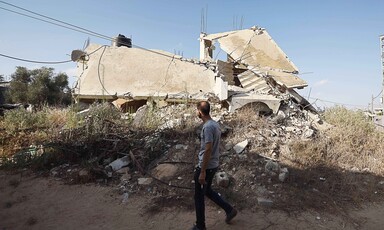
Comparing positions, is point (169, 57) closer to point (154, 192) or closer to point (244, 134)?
point (244, 134)

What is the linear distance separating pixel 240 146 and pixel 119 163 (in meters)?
2.56

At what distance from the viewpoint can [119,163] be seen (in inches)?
231

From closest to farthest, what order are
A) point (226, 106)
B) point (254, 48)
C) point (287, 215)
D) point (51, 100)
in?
1. point (287, 215)
2. point (226, 106)
3. point (254, 48)
4. point (51, 100)

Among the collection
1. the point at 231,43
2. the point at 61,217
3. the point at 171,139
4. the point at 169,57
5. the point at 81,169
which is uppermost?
the point at 231,43

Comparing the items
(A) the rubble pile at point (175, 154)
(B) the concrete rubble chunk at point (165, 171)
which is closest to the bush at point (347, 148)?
(A) the rubble pile at point (175, 154)

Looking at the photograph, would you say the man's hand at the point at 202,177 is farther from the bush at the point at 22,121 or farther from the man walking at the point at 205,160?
the bush at the point at 22,121

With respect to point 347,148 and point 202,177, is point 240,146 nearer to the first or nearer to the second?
point 347,148

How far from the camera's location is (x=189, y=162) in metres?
5.68

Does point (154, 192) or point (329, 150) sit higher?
point (329, 150)

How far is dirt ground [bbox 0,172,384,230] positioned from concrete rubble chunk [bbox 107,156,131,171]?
62 centimetres

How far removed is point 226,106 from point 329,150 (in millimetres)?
3082

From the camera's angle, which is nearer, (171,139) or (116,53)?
(171,139)

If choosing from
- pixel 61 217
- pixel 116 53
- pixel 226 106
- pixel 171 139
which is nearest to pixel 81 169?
pixel 61 217

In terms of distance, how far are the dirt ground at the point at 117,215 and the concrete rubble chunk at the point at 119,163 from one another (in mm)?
622
